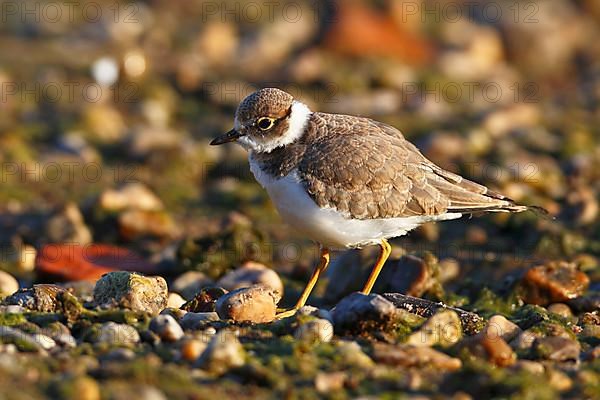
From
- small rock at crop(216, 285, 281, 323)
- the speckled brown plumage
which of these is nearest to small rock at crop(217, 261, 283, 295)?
the speckled brown plumage

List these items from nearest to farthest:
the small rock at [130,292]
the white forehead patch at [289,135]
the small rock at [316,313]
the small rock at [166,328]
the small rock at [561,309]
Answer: the small rock at [166,328]
the small rock at [316,313]
the small rock at [130,292]
the white forehead patch at [289,135]
the small rock at [561,309]

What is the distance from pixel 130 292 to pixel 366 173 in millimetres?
2094

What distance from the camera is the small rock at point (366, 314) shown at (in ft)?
18.3

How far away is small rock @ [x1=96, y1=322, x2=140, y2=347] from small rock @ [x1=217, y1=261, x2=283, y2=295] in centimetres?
246

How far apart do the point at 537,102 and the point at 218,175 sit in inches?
258

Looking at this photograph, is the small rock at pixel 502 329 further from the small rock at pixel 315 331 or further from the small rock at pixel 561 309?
the small rock at pixel 561 309

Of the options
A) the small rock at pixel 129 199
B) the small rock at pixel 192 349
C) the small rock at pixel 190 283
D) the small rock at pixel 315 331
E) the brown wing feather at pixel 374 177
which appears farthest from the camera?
the small rock at pixel 129 199

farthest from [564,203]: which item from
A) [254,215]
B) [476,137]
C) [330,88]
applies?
[330,88]

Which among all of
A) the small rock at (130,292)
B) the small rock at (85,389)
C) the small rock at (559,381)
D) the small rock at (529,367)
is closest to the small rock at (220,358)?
the small rock at (85,389)

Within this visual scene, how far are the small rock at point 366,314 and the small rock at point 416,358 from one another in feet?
1.36

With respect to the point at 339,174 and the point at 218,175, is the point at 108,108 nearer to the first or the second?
the point at 218,175

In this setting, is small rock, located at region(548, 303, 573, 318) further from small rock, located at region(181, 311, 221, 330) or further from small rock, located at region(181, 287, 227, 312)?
small rock, located at region(181, 311, 221, 330)

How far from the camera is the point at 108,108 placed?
44.6ft

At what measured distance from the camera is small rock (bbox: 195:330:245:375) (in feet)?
15.8
